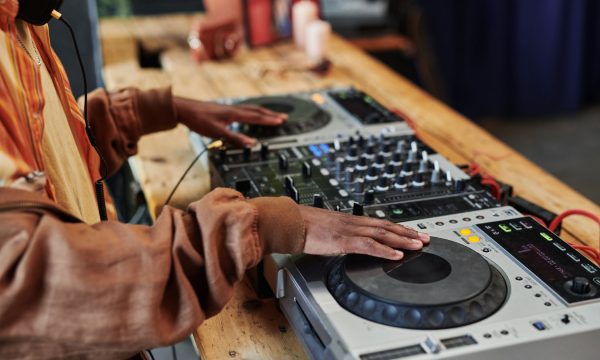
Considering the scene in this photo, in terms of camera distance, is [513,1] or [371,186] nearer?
[371,186]

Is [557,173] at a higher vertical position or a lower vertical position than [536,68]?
lower

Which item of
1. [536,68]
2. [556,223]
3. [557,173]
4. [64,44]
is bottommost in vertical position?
[557,173]

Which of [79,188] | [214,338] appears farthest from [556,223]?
[79,188]

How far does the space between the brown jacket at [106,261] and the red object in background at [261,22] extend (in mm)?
1815

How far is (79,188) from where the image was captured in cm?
122

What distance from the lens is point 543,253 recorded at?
3.59 ft

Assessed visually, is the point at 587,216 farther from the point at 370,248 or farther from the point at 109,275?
the point at 109,275

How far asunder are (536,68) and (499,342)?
4.00 m

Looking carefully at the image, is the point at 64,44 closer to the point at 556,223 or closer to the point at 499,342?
the point at 556,223

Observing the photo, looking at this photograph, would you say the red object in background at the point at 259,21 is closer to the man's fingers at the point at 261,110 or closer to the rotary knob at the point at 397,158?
the man's fingers at the point at 261,110

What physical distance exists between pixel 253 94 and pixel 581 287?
4.80 ft

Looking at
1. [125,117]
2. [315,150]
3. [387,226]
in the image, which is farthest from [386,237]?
[125,117]

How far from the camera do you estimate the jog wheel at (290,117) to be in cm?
165

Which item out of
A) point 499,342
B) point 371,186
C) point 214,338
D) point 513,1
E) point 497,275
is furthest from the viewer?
point 513,1
